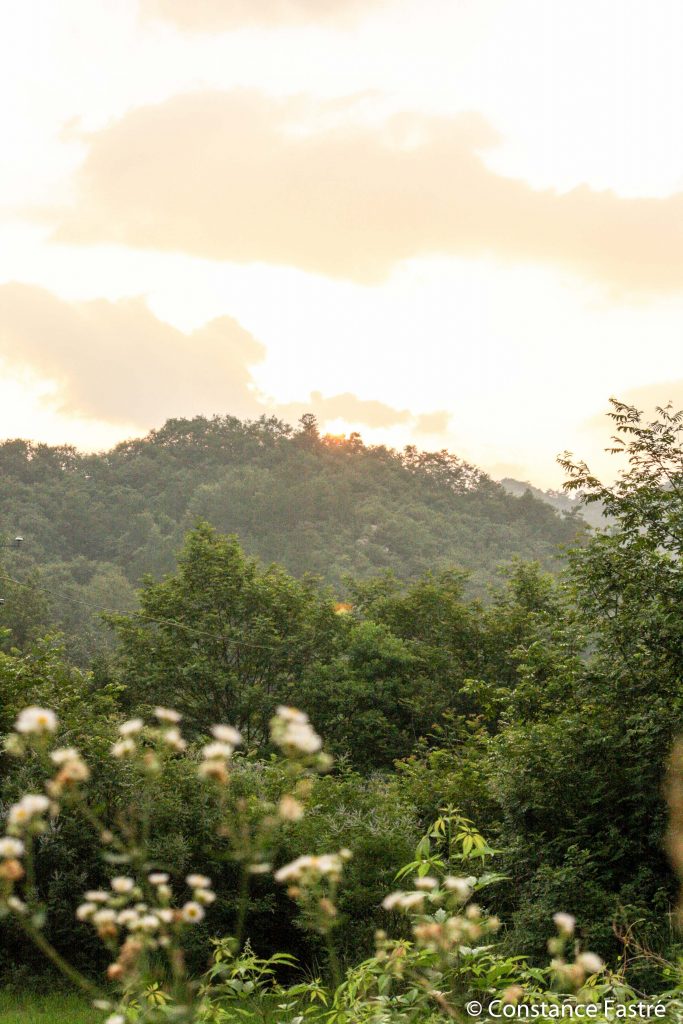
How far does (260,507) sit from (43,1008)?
7741cm

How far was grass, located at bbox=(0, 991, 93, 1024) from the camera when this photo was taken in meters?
9.64

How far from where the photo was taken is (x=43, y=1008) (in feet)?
33.9

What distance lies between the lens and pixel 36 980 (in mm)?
11195

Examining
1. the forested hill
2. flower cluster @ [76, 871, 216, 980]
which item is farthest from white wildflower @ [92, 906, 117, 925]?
the forested hill

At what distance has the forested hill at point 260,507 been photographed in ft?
253

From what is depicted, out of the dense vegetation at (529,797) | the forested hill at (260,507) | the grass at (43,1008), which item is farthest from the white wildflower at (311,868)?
the forested hill at (260,507)

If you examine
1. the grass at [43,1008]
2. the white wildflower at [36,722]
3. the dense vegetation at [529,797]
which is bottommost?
the grass at [43,1008]

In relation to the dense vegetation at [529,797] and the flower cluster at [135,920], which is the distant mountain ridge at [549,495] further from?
the flower cluster at [135,920]

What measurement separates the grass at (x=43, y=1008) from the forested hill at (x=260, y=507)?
192ft

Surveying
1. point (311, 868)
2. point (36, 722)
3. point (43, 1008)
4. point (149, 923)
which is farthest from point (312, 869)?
point (43, 1008)

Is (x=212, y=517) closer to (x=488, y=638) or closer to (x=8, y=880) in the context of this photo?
A: (x=488, y=638)

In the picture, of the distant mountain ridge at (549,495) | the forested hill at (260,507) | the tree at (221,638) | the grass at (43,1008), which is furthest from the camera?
the distant mountain ridge at (549,495)

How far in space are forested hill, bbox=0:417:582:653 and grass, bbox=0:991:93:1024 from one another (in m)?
58.4

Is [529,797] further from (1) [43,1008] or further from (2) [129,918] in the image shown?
(2) [129,918]
